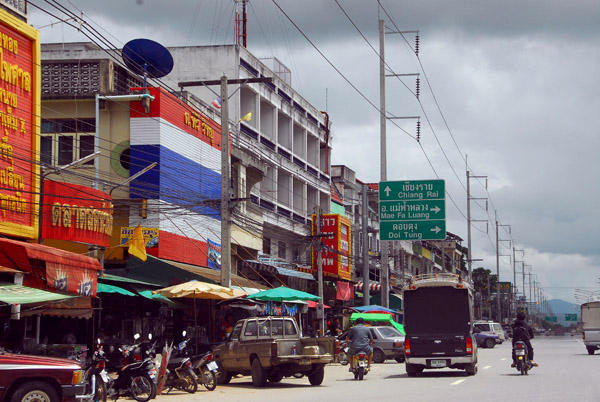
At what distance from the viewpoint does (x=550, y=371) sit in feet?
80.2

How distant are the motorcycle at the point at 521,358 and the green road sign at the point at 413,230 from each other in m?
10.3

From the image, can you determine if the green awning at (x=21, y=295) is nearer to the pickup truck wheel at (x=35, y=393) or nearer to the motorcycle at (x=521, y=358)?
the pickup truck wheel at (x=35, y=393)

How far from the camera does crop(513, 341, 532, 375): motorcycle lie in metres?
22.9

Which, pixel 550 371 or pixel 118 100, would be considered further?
pixel 118 100

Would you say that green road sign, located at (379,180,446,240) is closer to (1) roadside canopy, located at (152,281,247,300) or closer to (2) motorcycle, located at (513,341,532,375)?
(2) motorcycle, located at (513,341,532,375)

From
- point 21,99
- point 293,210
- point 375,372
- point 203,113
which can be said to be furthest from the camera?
point 293,210

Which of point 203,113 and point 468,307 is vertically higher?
point 203,113

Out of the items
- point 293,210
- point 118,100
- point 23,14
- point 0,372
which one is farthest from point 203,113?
point 0,372

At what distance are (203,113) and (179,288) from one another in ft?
42.1

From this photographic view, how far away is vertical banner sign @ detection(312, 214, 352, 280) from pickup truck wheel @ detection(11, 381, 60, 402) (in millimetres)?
32651

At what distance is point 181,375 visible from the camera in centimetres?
1950

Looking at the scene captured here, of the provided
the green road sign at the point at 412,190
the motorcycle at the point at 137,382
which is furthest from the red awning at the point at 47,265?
the green road sign at the point at 412,190

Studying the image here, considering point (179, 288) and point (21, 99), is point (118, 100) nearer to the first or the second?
point (21, 99)

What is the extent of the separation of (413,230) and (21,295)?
63.0 feet
